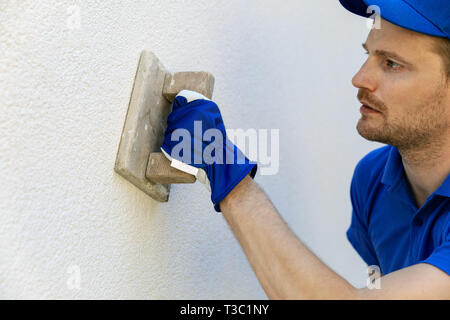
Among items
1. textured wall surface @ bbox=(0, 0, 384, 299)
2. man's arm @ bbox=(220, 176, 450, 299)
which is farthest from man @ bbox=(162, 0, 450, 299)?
textured wall surface @ bbox=(0, 0, 384, 299)

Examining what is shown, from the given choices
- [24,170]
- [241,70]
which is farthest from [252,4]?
[24,170]

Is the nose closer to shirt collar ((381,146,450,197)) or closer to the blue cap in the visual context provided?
the blue cap

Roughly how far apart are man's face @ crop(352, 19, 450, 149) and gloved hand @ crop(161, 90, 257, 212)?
1.22 feet

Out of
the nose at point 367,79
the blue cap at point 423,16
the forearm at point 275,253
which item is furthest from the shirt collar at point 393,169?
the forearm at point 275,253

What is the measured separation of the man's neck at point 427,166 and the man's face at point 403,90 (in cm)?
2

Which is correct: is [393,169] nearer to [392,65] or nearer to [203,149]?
[392,65]

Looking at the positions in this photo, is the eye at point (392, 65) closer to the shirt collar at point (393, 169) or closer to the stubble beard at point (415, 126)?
the stubble beard at point (415, 126)

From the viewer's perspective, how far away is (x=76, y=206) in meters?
0.89

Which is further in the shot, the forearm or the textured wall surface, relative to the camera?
the forearm

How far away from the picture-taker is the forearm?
888 mm

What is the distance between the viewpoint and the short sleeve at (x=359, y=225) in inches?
59.7

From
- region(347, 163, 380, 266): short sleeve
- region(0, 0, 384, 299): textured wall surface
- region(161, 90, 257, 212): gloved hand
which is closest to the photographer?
region(0, 0, 384, 299): textured wall surface

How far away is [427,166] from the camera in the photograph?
1248 millimetres
